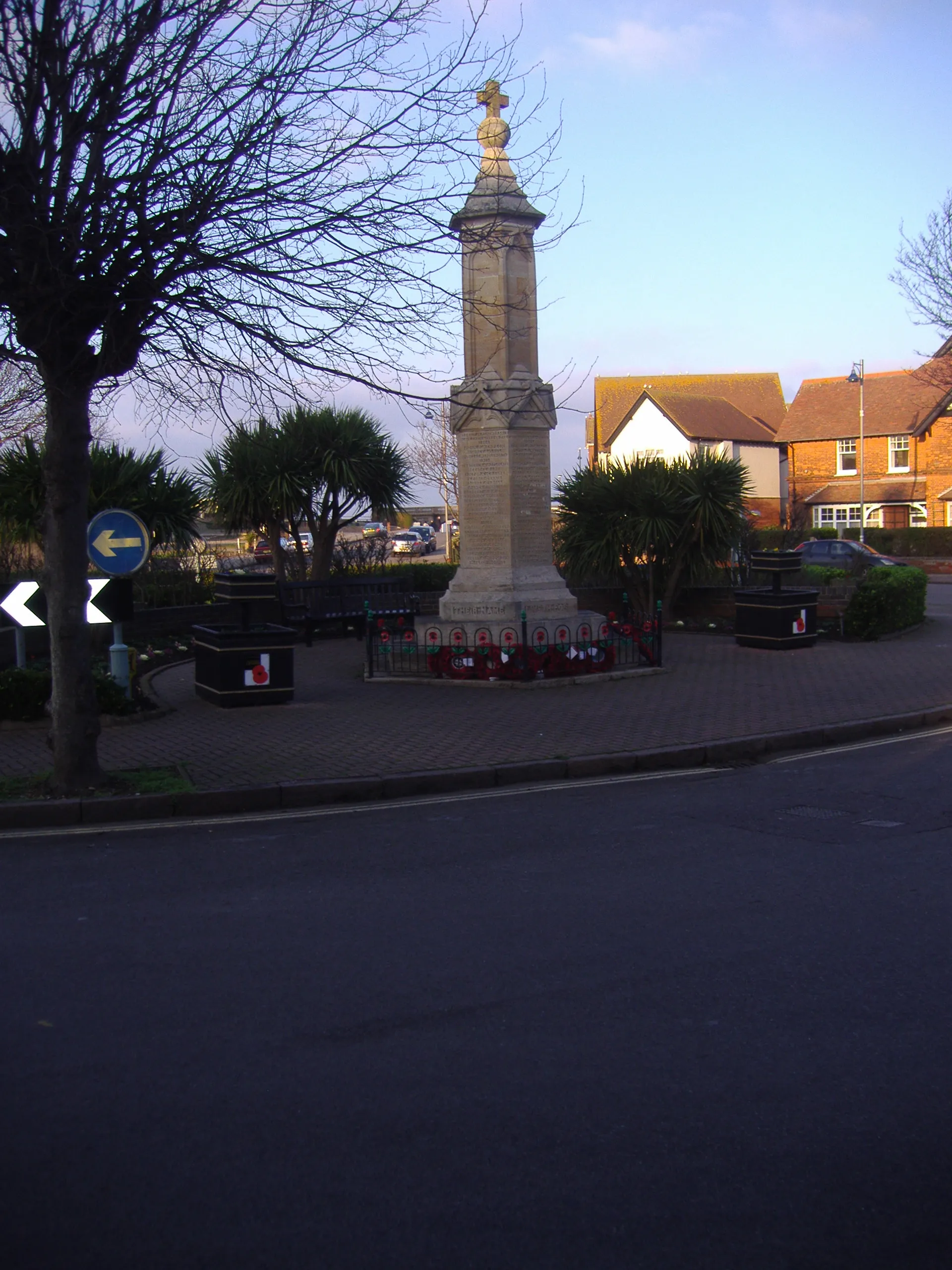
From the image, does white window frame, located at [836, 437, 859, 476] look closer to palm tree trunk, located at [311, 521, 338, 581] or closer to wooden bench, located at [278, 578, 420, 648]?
palm tree trunk, located at [311, 521, 338, 581]

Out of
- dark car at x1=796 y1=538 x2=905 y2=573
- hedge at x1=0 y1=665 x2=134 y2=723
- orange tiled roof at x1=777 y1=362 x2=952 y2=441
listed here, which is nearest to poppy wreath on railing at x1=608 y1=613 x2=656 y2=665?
hedge at x1=0 y1=665 x2=134 y2=723

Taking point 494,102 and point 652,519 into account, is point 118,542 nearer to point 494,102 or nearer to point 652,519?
point 494,102

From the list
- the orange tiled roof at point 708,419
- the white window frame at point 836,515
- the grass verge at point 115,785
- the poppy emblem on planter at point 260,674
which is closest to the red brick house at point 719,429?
the orange tiled roof at point 708,419

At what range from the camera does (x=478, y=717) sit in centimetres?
1205

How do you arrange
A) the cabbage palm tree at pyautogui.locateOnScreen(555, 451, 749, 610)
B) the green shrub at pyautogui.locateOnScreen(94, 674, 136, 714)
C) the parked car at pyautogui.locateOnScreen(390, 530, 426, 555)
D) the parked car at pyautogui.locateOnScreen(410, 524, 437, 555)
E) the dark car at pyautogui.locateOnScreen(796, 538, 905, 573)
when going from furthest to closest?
the parked car at pyautogui.locateOnScreen(410, 524, 437, 555), the parked car at pyautogui.locateOnScreen(390, 530, 426, 555), the dark car at pyautogui.locateOnScreen(796, 538, 905, 573), the cabbage palm tree at pyautogui.locateOnScreen(555, 451, 749, 610), the green shrub at pyautogui.locateOnScreen(94, 674, 136, 714)

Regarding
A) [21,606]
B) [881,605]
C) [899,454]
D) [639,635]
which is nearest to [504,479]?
[639,635]

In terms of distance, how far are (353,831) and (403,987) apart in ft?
10.1

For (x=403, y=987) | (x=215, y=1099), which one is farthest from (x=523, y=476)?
(x=215, y=1099)

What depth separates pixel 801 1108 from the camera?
12.6 feet

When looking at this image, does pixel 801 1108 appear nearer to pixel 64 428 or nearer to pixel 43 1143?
pixel 43 1143

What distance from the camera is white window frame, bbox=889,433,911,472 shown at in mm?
52219

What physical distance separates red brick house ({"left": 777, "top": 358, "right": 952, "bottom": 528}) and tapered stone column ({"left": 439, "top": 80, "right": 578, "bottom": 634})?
3812 centimetres

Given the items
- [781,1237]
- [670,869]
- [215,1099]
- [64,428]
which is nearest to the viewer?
[781,1237]

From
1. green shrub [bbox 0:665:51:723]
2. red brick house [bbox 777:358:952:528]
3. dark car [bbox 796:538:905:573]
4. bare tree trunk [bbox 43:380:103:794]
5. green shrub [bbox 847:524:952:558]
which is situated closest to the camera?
bare tree trunk [bbox 43:380:103:794]
